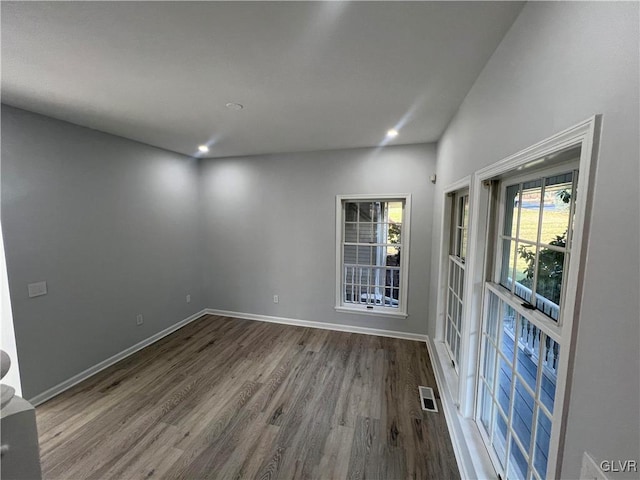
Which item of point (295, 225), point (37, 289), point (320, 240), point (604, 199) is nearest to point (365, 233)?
point (320, 240)

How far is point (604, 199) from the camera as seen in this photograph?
2.16 feet

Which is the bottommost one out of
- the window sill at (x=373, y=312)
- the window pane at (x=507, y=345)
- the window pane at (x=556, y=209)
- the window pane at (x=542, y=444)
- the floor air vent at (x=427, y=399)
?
the floor air vent at (x=427, y=399)

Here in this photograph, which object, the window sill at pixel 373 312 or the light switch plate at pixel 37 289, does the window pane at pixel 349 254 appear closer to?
the window sill at pixel 373 312

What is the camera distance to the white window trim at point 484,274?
727 mm

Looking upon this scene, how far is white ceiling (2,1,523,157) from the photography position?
1155 mm

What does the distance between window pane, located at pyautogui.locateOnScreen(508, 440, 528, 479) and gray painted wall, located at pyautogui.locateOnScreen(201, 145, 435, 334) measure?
2174 mm

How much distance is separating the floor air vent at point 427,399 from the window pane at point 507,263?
56.8 inches

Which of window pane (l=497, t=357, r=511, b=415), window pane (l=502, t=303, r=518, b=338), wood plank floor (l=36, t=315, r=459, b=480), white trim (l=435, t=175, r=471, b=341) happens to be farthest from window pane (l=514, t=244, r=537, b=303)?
wood plank floor (l=36, t=315, r=459, b=480)

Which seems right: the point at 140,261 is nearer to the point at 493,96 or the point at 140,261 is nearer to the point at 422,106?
the point at 422,106

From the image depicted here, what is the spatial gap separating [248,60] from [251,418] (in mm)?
2698

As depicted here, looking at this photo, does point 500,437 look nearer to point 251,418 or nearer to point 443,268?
point 443,268

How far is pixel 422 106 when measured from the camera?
2145 mm

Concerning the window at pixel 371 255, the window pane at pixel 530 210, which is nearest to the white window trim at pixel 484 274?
the window pane at pixel 530 210

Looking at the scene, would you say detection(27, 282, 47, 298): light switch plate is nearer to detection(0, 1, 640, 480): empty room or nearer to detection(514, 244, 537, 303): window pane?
detection(0, 1, 640, 480): empty room
